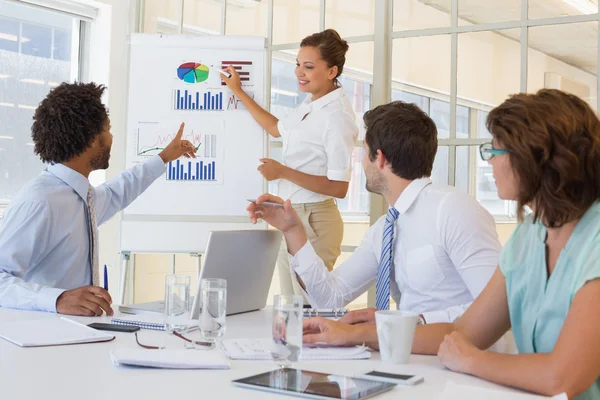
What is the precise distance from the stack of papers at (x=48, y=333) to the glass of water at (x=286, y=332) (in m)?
0.48

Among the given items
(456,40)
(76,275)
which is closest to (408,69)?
(456,40)

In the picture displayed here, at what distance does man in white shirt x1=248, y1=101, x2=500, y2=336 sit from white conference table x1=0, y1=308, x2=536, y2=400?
424 mm

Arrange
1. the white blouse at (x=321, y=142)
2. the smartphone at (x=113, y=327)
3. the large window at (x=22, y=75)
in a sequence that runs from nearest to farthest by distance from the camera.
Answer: the smartphone at (x=113, y=327), the white blouse at (x=321, y=142), the large window at (x=22, y=75)

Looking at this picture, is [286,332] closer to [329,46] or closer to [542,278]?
[542,278]

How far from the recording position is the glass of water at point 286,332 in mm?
1307

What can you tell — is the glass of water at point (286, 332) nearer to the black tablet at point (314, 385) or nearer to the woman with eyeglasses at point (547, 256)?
the black tablet at point (314, 385)

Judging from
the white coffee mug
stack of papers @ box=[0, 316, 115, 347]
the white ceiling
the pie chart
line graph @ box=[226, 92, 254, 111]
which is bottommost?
stack of papers @ box=[0, 316, 115, 347]

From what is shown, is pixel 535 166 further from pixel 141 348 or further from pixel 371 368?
pixel 141 348

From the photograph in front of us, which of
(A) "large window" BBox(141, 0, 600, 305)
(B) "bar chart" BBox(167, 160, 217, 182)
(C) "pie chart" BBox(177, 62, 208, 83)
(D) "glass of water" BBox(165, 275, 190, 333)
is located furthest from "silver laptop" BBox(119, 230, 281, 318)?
(C) "pie chart" BBox(177, 62, 208, 83)

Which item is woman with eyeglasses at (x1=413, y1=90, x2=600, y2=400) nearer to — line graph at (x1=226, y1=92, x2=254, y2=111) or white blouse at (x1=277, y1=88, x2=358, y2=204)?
white blouse at (x1=277, y1=88, x2=358, y2=204)

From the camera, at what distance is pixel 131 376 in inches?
50.7

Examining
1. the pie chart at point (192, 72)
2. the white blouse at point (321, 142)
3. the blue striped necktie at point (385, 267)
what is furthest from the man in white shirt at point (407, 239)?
the pie chart at point (192, 72)

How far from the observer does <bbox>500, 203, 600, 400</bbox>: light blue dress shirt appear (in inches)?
53.0

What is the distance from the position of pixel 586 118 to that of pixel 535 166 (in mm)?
131
